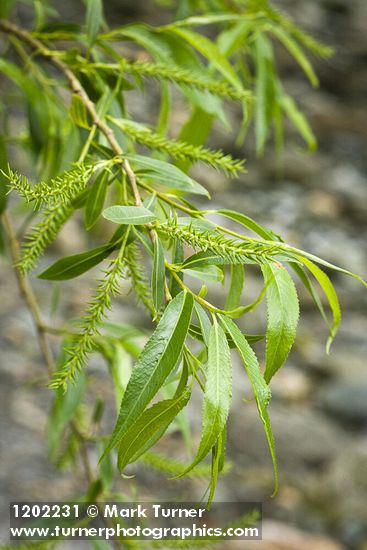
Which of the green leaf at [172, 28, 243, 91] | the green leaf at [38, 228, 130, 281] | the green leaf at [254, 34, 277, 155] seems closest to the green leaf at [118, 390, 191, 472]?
the green leaf at [38, 228, 130, 281]

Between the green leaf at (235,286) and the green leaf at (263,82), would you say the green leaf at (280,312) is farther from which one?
the green leaf at (263,82)

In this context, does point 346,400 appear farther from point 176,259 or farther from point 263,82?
point 176,259

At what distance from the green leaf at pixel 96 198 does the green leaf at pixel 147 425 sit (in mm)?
160

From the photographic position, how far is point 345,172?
119 inches

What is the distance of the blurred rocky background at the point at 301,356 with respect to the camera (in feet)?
5.51

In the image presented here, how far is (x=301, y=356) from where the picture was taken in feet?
7.54

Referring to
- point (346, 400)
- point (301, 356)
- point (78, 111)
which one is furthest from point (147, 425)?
point (301, 356)

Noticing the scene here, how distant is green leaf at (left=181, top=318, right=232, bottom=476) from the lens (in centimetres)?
37

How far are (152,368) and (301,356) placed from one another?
1973mm

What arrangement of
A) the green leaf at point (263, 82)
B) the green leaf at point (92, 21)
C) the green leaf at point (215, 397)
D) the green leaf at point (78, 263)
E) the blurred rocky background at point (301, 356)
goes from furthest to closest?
the blurred rocky background at point (301, 356) → the green leaf at point (263, 82) → the green leaf at point (92, 21) → the green leaf at point (78, 263) → the green leaf at point (215, 397)

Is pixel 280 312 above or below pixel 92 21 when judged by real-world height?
below

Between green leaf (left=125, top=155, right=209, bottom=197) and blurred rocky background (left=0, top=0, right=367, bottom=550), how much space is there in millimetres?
549

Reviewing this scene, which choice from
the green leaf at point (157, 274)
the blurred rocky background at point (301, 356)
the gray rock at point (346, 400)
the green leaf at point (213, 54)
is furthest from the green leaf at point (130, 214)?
the gray rock at point (346, 400)

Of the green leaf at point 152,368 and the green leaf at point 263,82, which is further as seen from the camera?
the green leaf at point 263,82
